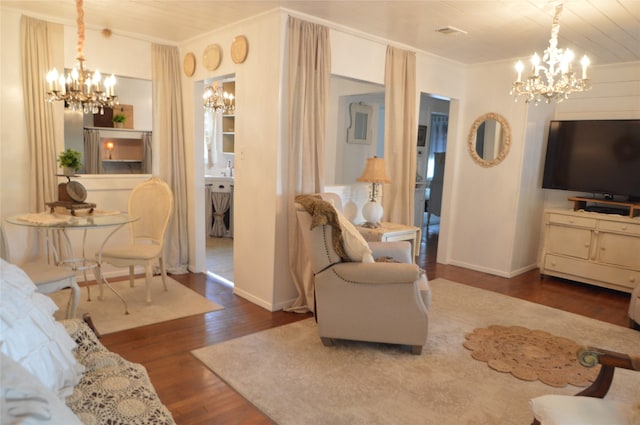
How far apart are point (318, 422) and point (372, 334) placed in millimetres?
903

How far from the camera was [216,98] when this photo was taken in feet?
21.3

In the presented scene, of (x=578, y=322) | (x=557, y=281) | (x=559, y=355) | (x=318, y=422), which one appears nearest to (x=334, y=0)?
(x=318, y=422)

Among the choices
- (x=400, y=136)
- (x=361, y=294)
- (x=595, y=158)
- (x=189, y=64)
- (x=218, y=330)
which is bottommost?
(x=218, y=330)

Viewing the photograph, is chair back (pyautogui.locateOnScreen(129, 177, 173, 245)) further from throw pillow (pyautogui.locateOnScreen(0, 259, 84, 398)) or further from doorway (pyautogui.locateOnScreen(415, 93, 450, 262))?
doorway (pyautogui.locateOnScreen(415, 93, 450, 262))

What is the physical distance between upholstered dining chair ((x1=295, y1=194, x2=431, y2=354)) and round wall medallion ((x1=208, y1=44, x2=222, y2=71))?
2044mm

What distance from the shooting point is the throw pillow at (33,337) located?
1.38 meters

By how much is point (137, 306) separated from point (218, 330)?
2.99ft

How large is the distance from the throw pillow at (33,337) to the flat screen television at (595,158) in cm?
530

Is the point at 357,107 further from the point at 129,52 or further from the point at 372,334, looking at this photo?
the point at 372,334

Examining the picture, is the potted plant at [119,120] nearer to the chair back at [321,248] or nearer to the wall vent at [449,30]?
the chair back at [321,248]

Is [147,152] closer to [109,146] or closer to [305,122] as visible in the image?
[109,146]

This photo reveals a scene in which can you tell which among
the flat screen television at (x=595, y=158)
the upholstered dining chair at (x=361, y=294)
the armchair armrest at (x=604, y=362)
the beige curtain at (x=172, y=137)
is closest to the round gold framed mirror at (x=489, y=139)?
the flat screen television at (x=595, y=158)

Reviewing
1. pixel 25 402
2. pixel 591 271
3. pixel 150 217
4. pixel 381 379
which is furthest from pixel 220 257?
pixel 25 402

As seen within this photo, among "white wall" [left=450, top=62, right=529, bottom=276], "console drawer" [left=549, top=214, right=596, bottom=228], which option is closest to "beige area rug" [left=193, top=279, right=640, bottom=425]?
"console drawer" [left=549, top=214, right=596, bottom=228]
